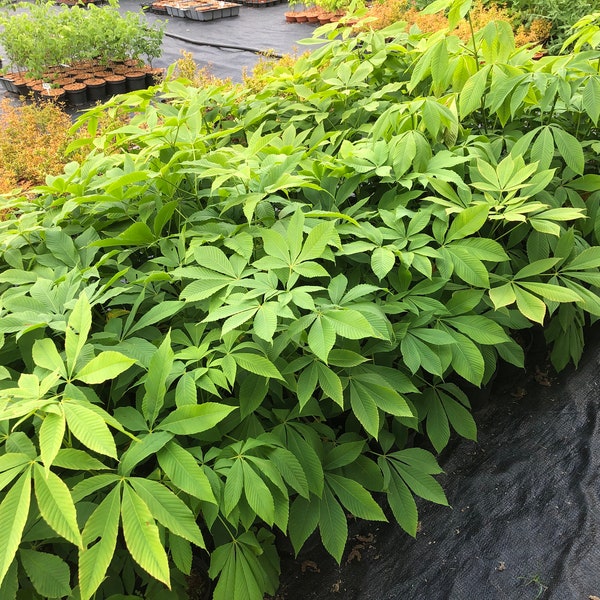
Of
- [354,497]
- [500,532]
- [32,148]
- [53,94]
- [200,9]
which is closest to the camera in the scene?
[354,497]

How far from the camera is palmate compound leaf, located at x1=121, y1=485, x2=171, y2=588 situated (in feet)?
2.68

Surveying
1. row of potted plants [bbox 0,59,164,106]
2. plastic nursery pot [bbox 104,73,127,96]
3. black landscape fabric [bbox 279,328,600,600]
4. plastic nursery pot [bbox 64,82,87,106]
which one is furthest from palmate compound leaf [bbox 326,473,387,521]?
plastic nursery pot [bbox 104,73,127,96]

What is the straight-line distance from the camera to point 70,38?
6723mm

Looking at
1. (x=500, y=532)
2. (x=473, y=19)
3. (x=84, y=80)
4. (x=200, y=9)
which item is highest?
(x=200, y=9)

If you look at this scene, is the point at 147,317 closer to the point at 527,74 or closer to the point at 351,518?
the point at 351,518

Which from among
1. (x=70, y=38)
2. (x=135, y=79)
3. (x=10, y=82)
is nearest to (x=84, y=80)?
(x=70, y=38)

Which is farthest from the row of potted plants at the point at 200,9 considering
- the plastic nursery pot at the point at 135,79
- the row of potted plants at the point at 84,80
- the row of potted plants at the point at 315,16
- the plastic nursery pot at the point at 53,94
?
the plastic nursery pot at the point at 53,94

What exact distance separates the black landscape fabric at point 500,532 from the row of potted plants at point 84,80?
20.4 ft

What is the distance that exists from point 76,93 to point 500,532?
6.95 meters

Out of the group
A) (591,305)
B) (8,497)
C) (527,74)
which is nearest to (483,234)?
(591,305)

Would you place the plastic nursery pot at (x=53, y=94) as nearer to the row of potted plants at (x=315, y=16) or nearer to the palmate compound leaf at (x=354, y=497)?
the row of potted plants at (x=315, y=16)

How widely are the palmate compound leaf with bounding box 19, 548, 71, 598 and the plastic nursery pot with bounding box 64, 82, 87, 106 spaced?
22.4ft

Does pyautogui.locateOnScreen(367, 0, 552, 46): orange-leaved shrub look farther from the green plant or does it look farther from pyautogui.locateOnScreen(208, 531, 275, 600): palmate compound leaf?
pyautogui.locateOnScreen(208, 531, 275, 600): palmate compound leaf

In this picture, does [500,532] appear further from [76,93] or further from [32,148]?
[76,93]
